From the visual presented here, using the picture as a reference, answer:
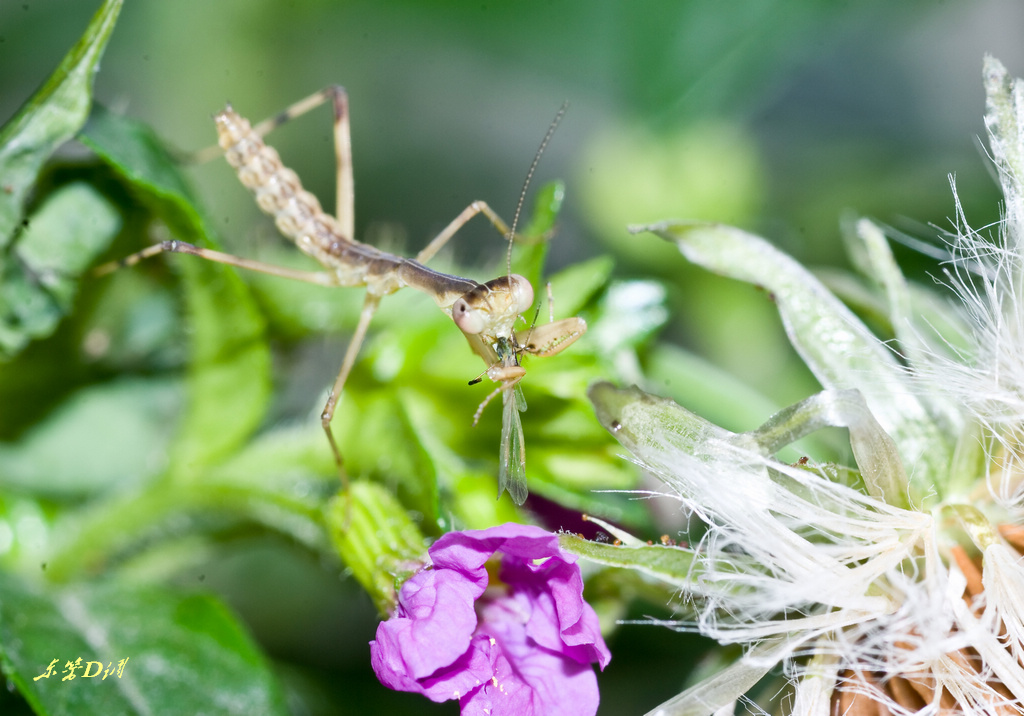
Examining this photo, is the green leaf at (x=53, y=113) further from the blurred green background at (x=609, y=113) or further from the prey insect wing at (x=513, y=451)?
the blurred green background at (x=609, y=113)

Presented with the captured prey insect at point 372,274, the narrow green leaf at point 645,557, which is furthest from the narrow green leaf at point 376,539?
the narrow green leaf at point 645,557

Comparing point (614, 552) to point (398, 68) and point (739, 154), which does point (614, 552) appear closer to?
point (739, 154)

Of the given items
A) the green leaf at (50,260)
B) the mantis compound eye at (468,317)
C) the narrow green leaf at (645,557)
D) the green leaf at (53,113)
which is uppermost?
the green leaf at (53,113)

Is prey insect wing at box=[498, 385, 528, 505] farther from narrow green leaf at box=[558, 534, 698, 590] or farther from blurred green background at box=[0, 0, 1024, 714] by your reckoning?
blurred green background at box=[0, 0, 1024, 714]

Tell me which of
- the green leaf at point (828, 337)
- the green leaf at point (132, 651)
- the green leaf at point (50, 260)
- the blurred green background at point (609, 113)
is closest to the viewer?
the green leaf at point (828, 337)

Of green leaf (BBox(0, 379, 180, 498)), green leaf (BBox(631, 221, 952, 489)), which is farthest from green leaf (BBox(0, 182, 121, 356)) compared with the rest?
green leaf (BBox(631, 221, 952, 489))

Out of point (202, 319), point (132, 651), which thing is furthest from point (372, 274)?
point (132, 651)

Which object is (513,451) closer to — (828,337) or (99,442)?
(828,337)
